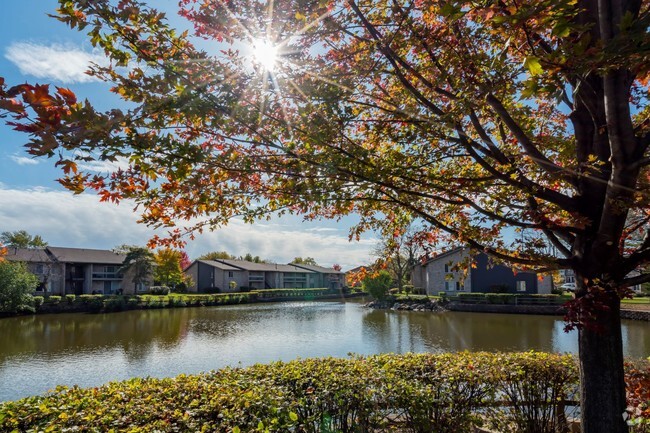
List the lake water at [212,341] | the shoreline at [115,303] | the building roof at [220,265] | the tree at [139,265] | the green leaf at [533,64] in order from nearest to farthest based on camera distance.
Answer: the green leaf at [533,64], the lake water at [212,341], the shoreline at [115,303], the tree at [139,265], the building roof at [220,265]

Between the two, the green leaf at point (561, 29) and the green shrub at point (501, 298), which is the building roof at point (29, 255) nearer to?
the green shrub at point (501, 298)

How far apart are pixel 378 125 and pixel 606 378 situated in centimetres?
348

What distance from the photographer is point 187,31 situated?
3.94m

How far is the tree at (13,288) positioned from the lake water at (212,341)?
1.85m

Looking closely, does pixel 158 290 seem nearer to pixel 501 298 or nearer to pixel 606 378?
pixel 501 298

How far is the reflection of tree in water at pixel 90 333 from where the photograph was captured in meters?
18.2

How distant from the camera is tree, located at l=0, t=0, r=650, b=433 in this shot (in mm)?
2871

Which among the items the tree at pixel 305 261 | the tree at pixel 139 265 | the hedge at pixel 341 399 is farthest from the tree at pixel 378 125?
the tree at pixel 305 261

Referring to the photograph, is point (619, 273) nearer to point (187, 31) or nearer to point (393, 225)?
point (393, 225)

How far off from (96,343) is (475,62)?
21.5m

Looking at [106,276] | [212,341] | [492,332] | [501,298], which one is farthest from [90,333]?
[501,298]

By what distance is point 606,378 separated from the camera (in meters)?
3.81

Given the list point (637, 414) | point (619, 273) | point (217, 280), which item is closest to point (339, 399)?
point (637, 414)

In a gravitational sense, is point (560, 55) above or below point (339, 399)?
above
